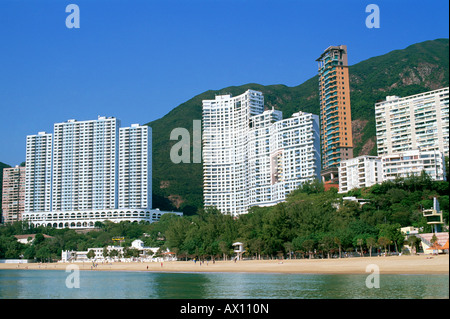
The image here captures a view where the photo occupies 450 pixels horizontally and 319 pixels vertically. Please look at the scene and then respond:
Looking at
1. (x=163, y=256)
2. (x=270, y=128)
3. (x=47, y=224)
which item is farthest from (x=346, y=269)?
(x=47, y=224)

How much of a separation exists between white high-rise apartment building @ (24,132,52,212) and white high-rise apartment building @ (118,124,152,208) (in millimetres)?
20575

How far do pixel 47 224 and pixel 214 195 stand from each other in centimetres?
4391

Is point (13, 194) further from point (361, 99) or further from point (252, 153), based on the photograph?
point (361, 99)

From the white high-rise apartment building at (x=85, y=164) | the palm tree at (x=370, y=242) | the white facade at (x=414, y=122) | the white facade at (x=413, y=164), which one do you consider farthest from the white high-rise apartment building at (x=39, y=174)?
the palm tree at (x=370, y=242)

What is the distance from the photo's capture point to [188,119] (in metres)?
194

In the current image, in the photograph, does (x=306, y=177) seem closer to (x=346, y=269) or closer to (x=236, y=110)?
(x=236, y=110)

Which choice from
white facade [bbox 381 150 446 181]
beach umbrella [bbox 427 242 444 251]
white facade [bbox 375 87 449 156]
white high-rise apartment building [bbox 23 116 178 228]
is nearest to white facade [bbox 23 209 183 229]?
white high-rise apartment building [bbox 23 116 178 228]

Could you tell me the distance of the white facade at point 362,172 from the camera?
77500mm

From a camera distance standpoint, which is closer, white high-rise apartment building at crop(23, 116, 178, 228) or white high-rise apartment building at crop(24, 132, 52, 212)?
white high-rise apartment building at crop(23, 116, 178, 228)

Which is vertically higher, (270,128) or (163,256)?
(270,128)

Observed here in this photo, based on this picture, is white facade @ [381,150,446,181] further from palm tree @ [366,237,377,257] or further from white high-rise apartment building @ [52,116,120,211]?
white high-rise apartment building @ [52,116,120,211]

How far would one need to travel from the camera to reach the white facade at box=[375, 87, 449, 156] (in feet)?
268

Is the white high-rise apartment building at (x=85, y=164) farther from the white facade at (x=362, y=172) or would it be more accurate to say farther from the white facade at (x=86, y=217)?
the white facade at (x=362, y=172)
